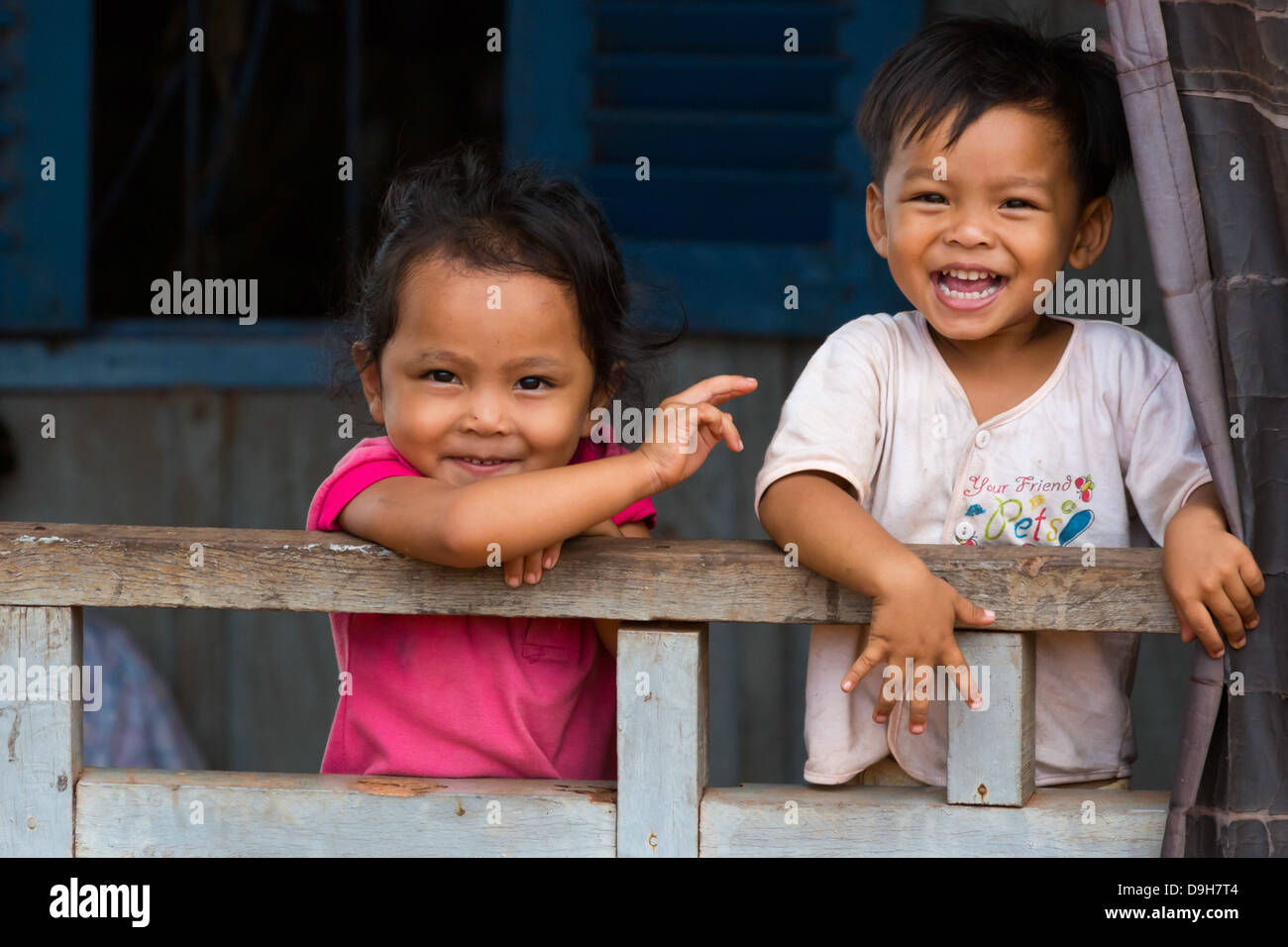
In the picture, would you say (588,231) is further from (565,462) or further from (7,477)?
(7,477)

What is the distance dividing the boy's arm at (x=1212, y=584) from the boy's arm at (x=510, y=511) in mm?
658

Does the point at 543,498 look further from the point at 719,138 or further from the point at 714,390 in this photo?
the point at 719,138

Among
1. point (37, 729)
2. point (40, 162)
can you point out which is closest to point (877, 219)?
point (37, 729)

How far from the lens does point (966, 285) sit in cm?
227

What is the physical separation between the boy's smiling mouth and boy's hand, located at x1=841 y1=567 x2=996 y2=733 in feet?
1.65

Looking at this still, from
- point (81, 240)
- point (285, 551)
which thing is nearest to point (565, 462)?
point (285, 551)

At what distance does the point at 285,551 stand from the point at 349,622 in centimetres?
40

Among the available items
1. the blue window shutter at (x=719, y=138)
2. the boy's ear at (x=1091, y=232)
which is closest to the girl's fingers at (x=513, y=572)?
the boy's ear at (x=1091, y=232)

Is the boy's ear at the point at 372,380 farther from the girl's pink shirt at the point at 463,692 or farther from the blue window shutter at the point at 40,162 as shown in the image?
the blue window shutter at the point at 40,162

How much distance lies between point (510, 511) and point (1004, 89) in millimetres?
968

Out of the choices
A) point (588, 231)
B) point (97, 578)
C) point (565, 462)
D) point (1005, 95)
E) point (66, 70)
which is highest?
point (66, 70)

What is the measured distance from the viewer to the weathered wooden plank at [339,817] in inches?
79.9

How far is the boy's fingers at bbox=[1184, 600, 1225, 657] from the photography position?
1817 mm
